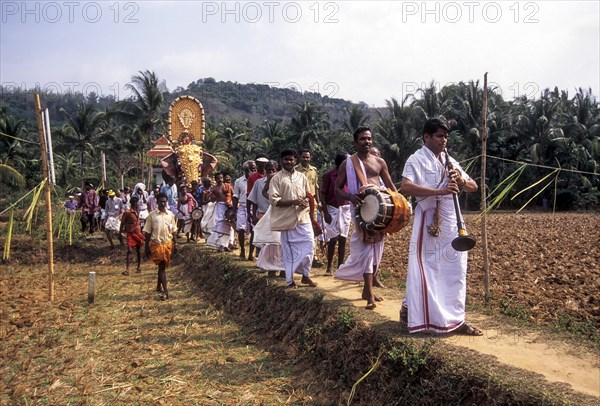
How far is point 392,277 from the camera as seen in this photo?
876 cm

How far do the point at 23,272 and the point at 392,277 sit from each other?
384 inches

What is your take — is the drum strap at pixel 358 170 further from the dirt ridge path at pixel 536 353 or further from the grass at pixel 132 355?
the grass at pixel 132 355

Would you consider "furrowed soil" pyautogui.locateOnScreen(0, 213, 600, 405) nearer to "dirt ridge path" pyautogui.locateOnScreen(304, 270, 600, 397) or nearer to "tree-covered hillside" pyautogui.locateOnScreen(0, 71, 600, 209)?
"dirt ridge path" pyautogui.locateOnScreen(304, 270, 600, 397)

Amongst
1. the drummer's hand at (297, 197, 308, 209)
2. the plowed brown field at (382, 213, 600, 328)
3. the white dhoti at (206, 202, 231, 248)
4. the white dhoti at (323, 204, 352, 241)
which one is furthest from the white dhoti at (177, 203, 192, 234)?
the drummer's hand at (297, 197, 308, 209)

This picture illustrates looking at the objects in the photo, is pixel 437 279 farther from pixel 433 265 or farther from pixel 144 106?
pixel 144 106

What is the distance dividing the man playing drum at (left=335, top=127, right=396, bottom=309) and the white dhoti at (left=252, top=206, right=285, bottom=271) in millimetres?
2179

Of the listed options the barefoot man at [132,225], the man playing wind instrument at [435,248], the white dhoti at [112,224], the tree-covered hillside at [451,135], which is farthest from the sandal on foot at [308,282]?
the tree-covered hillside at [451,135]

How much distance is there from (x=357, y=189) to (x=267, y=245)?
2.88m

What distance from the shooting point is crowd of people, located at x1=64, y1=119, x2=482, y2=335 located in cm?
501

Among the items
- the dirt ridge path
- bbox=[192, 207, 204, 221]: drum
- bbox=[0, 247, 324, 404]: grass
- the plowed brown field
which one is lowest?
bbox=[0, 247, 324, 404]: grass

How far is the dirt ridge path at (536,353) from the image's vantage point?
13.1 ft

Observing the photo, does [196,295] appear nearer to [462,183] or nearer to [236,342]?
[236,342]

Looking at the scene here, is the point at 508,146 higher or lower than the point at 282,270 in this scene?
higher

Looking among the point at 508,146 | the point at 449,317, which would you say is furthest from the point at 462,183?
the point at 508,146
